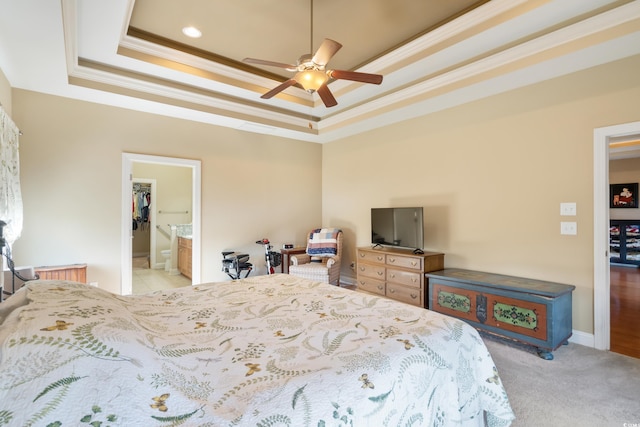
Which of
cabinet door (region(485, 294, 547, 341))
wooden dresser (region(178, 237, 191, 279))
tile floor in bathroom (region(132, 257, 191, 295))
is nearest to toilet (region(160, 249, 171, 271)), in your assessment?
tile floor in bathroom (region(132, 257, 191, 295))

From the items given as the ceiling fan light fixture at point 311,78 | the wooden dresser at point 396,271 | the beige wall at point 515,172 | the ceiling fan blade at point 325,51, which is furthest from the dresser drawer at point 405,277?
the ceiling fan blade at point 325,51

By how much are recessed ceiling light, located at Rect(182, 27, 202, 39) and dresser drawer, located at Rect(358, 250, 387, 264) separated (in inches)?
133

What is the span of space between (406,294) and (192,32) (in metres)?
3.88

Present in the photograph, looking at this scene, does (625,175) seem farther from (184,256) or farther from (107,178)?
(107,178)

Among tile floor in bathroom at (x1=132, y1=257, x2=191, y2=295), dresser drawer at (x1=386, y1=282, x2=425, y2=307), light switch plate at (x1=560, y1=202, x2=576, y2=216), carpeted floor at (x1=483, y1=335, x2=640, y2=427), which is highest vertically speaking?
light switch plate at (x1=560, y1=202, x2=576, y2=216)

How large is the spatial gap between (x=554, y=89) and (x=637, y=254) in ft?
22.6

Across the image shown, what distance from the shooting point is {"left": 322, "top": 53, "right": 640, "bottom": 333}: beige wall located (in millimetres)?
2939

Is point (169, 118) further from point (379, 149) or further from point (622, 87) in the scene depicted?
point (622, 87)

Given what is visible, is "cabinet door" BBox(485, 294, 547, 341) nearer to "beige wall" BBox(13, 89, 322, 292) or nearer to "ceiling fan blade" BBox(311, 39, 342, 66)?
"ceiling fan blade" BBox(311, 39, 342, 66)

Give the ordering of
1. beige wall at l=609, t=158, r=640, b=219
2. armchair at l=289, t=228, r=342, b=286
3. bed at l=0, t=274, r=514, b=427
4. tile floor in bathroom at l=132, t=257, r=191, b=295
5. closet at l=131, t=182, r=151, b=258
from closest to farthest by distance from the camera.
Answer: bed at l=0, t=274, r=514, b=427 → armchair at l=289, t=228, r=342, b=286 → tile floor in bathroom at l=132, t=257, r=191, b=295 → beige wall at l=609, t=158, r=640, b=219 → closet at l=131, t=182, r=151, b=258

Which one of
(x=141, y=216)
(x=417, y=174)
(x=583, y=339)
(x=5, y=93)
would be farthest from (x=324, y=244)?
(x=141, y=216)

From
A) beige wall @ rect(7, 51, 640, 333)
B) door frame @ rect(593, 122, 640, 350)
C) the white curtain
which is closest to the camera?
the white curtain

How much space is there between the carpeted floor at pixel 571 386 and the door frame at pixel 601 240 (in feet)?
0.71

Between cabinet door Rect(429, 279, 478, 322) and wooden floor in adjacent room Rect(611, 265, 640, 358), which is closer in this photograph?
wooden floor in adjacent room Rect(611, 265, 640, 358)
